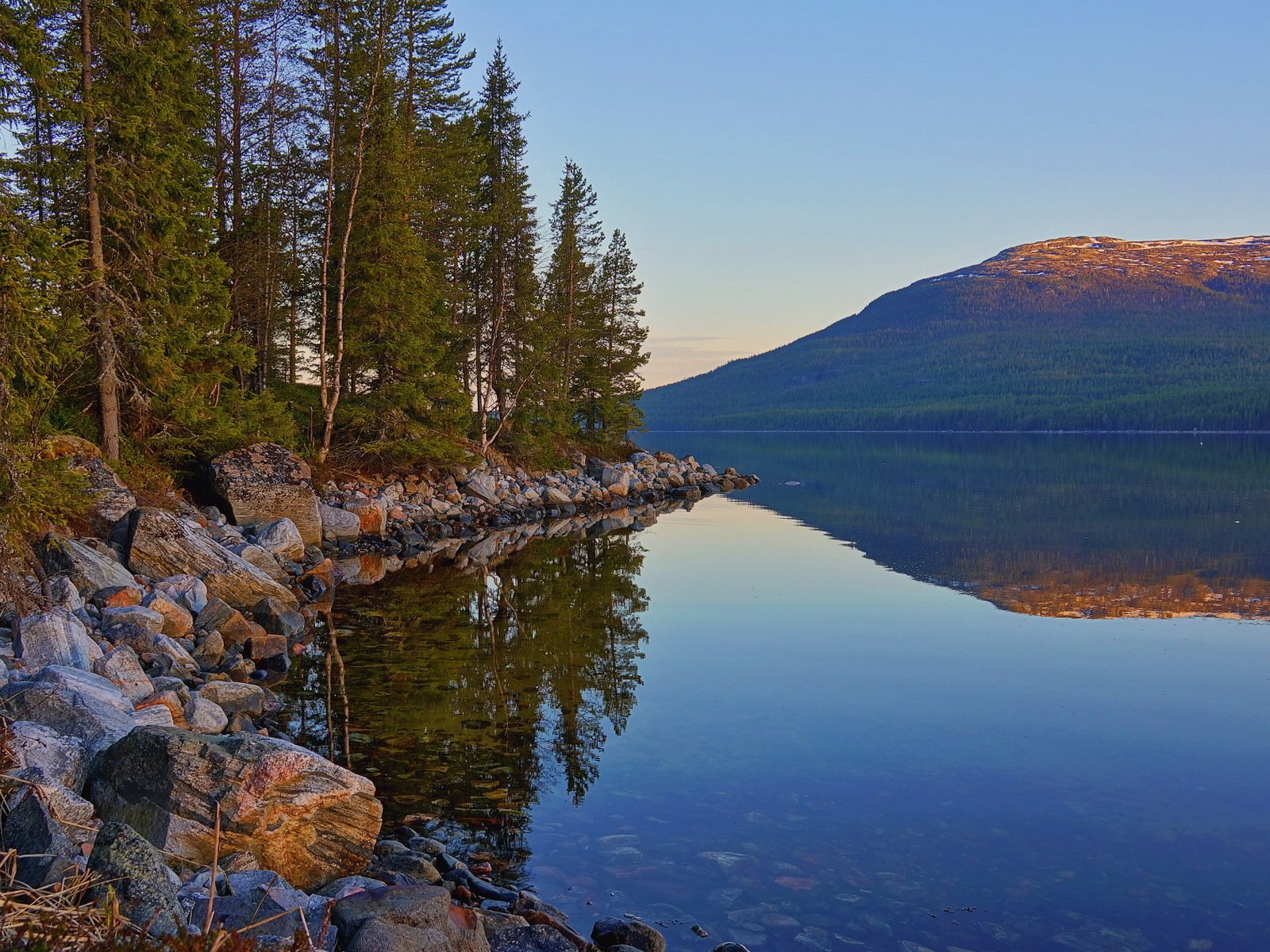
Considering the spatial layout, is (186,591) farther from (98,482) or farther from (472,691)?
(472,691)

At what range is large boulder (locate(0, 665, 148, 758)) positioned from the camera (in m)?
6.63

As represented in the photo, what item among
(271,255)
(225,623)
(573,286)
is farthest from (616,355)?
(225,623)

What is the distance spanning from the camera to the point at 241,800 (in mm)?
6281

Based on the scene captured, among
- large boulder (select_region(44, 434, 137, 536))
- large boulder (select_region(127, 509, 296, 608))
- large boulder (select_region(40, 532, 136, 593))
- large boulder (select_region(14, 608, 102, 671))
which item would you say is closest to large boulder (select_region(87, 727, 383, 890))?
large boulder (select_region(14, 608, 102, 671))

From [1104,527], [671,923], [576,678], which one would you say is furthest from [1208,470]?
[671,923]

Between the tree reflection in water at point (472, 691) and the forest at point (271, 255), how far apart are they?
419cm

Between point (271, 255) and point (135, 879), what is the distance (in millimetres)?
25591

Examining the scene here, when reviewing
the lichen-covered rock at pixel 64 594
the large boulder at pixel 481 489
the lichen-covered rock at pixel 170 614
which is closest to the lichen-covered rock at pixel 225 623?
the lichen-covered rock at pixel 170 614

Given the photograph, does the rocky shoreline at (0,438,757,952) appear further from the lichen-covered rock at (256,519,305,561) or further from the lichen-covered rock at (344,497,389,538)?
the lichen-covered rock at (344,497,389,538)

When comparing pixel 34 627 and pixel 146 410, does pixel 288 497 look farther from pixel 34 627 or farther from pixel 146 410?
pixel 34 627

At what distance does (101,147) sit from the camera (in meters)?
17.2

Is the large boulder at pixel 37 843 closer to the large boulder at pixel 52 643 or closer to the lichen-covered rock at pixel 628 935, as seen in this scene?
the lichen-covered rock at pixel 628 935

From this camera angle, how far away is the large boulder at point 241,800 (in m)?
6.03

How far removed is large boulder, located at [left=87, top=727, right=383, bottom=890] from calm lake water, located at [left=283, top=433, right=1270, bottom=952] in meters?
1.27
